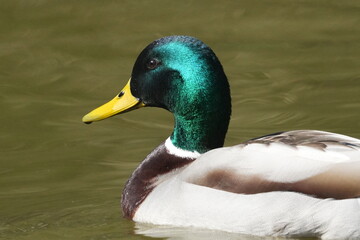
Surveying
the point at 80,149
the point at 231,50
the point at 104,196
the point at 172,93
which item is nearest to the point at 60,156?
the point at 80,149

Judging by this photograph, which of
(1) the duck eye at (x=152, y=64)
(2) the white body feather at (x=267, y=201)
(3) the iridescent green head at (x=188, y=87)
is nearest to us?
(2) the white body feather at (x=267, y=201)

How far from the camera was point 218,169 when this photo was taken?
7480 millimetres

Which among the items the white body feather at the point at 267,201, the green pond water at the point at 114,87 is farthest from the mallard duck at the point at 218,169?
the green pond water at the point at 114,87

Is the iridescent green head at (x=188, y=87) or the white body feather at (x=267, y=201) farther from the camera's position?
the iridescent green head at (x=188, y=87)

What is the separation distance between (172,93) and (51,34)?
481 centimetres

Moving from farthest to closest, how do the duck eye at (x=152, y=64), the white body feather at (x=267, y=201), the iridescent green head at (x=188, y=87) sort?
the duck eye at (x=152, y=64) → the iridescent green head at (x=188, y=87) → the white body feather at (x=267, y=201)

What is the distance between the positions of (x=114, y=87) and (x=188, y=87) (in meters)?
3.14

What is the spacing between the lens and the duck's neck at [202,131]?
817cm

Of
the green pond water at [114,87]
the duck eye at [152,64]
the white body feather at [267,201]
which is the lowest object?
the green pond water at [114,87]

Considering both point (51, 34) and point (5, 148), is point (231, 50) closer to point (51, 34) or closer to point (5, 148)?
point (51, 34)

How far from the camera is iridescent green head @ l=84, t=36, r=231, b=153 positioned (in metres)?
8.09

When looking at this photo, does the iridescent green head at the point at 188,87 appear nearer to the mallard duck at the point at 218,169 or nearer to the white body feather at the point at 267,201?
the mallard duck at the point at 218,169

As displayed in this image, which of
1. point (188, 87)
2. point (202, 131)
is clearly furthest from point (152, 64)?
point (202, 131)

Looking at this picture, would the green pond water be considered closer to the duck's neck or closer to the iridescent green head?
the duck's neck
